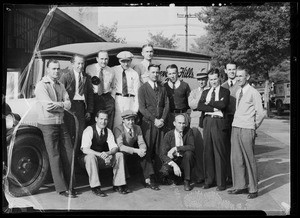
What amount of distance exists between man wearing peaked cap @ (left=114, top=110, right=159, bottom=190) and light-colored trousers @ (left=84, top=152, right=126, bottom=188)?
82 millimetres

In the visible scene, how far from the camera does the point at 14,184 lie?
12.9 ft

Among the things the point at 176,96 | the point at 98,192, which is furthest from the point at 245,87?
the point at 98,192

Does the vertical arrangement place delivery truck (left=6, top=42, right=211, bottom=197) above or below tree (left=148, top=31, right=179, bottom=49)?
below

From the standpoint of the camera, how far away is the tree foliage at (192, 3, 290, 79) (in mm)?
4012

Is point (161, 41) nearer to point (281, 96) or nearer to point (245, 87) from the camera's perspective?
point (245, 87)

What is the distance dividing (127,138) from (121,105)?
0.38m

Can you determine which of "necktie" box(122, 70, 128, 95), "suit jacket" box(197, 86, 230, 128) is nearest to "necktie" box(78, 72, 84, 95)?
"necktie" box(122, 70, 128, 95)

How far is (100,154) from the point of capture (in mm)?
4012

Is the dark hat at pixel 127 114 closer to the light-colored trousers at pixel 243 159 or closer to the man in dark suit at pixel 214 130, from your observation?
the man in dark suit at pixel 214 130

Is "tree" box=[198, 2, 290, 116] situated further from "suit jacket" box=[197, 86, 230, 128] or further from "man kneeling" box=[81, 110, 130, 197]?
"man kneeling" box=[81, 110, 130, 197]

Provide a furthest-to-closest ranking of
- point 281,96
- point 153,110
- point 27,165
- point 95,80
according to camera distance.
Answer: point 281,96
point 153,110
point 95,80
point 27,165
